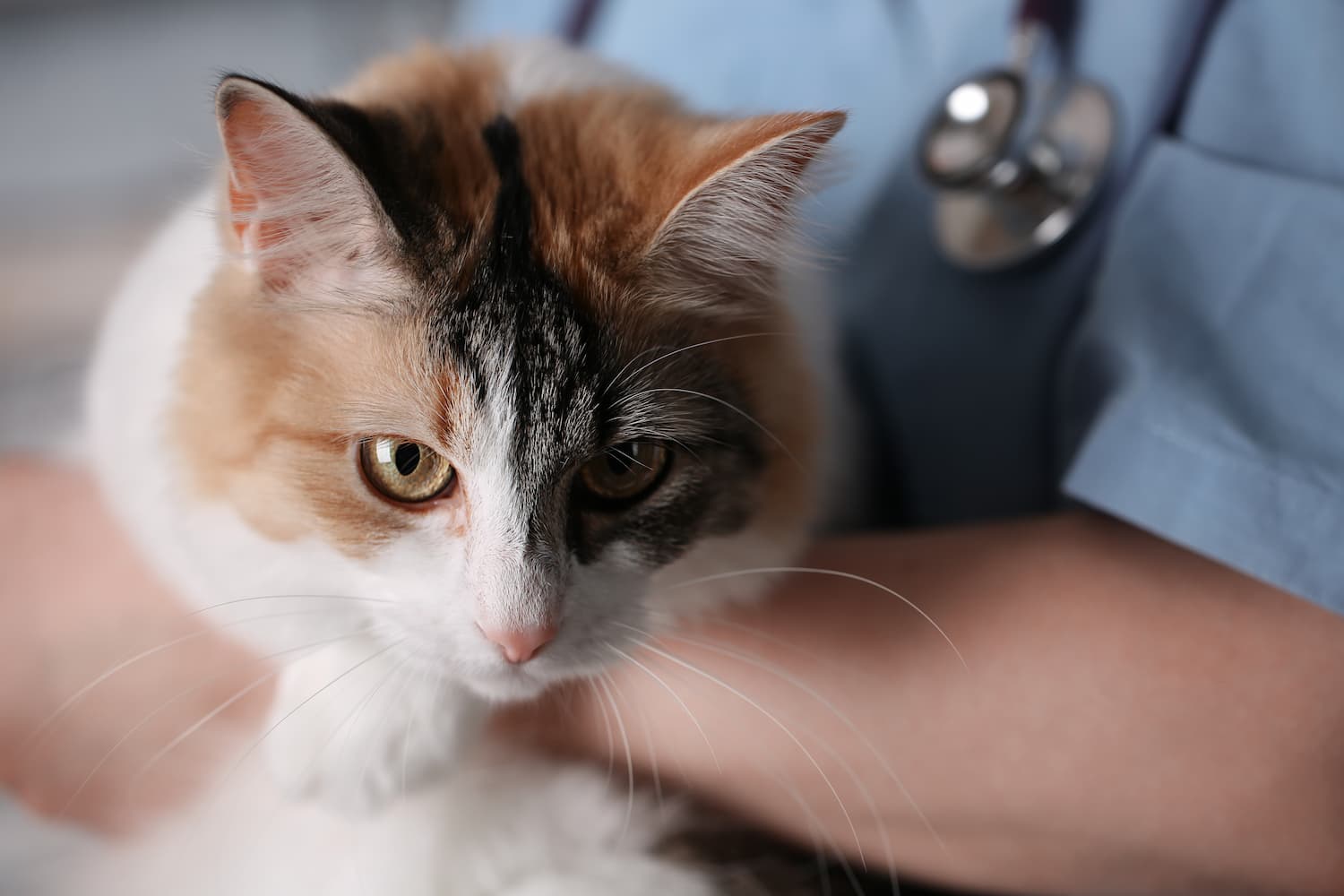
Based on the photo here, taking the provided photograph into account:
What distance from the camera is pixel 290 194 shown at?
698mm

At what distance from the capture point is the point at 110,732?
946mm

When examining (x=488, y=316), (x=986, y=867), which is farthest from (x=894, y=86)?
(x=986, y=867)

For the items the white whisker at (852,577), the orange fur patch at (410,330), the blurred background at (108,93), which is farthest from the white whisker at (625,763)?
the blurred background at (108,93)

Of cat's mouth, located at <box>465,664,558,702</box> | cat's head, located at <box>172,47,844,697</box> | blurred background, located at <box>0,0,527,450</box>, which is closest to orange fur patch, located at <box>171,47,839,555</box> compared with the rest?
cat's head, located at <box>172,47,844,697</box>

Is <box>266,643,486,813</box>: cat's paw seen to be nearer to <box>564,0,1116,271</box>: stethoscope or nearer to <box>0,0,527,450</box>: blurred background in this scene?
<box>564,0,1116,271</box>: stethoscope

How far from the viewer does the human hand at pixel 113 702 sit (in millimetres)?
945

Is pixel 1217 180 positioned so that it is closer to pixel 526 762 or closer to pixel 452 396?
pixel 452 396

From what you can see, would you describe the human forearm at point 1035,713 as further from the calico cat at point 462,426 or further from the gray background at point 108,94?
the gray background at point 108,94

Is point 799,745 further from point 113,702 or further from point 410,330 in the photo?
point 113,702

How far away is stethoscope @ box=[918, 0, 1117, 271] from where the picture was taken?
87cm

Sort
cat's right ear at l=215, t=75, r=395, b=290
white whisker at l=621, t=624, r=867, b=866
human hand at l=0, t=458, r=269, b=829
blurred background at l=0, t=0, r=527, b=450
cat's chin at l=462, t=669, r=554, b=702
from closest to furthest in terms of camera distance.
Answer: cat's right ear at l=215, t=75, r=395, b=290, cat's chin at l=462, t=669, r=554, b=702, white whisker at l=621, t=624, r=867, b=866, human hand at l=0, t=458, r=269, b=829, blurred background at l=0, t=0, r=527, b=450

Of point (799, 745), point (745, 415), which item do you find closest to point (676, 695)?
point (799, 745)

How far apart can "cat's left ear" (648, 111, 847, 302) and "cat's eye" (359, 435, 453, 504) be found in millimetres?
226

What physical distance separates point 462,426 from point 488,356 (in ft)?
0.18
